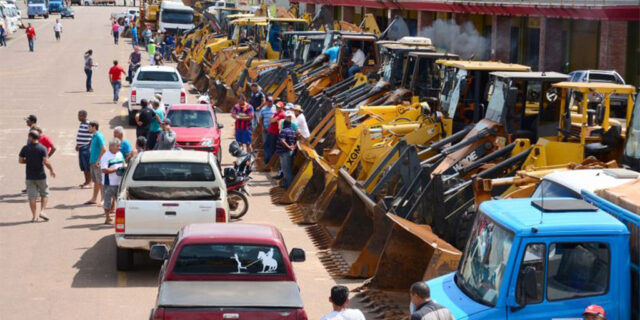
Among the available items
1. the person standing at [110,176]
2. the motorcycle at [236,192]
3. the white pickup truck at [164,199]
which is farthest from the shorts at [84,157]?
the white pickup truck at [164,199]

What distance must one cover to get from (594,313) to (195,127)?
645 inches

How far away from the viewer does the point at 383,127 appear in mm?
19672

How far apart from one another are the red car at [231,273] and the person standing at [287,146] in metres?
10.3

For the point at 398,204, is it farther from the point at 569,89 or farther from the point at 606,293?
the point at 606,293

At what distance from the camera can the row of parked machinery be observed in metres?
13.3

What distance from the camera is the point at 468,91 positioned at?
18.9 meters

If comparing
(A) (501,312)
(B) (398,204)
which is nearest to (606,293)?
(A) (501,312)

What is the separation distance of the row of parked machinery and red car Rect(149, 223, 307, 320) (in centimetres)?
192

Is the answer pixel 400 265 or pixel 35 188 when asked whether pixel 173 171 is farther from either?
pixel 400 265

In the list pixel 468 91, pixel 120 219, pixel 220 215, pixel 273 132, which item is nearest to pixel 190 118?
pixel 273 132

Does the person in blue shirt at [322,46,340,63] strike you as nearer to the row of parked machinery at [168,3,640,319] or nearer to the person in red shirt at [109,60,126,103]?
the row of parked machinery at [168,3,640,319]

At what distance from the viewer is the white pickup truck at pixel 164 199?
14203 mm

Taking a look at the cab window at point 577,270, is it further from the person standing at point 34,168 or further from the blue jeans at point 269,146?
the blue jeans at point 269,146

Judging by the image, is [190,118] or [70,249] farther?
[190,118]
